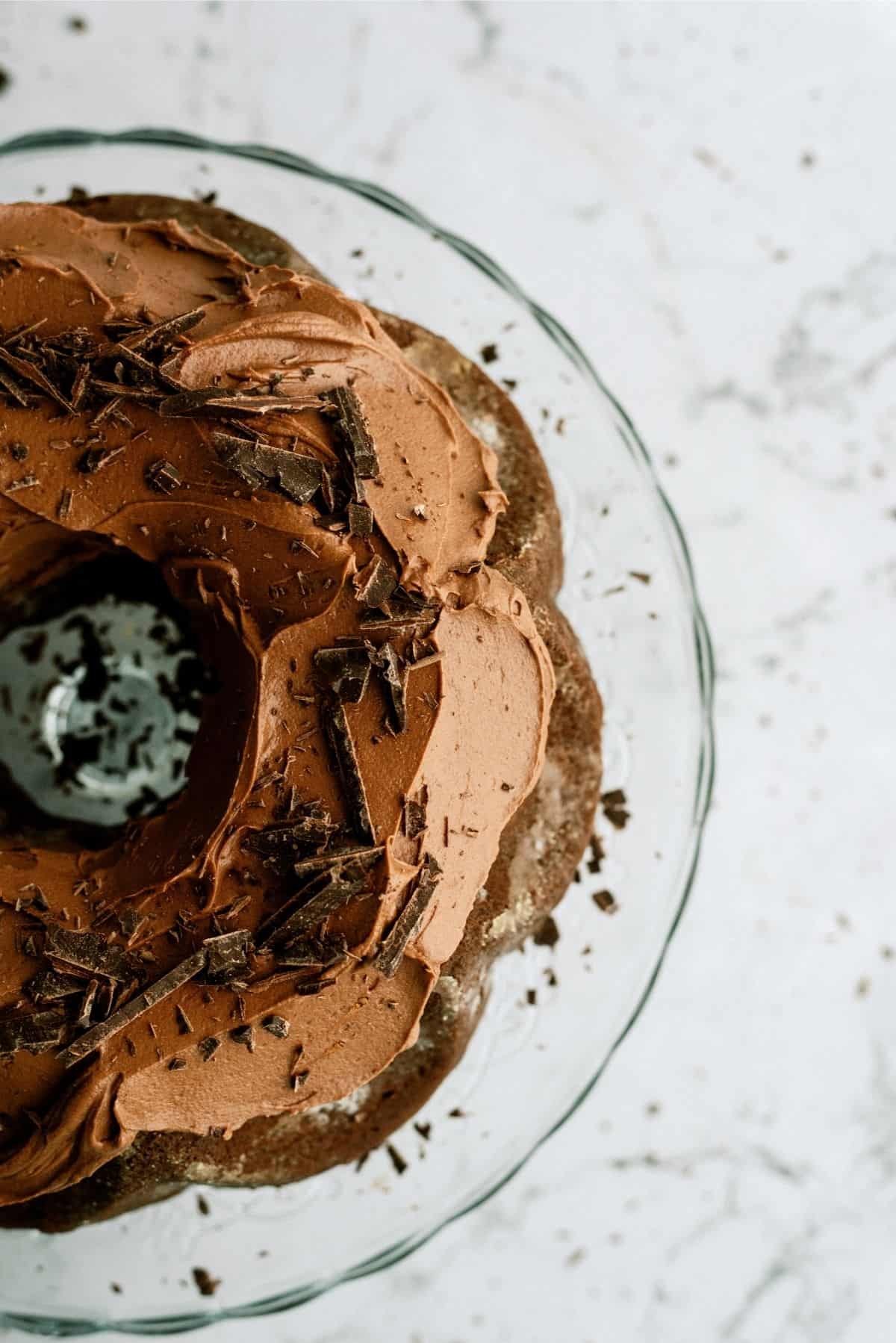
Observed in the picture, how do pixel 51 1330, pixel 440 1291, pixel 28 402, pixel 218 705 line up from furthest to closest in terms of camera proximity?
pixel 440 1291 < pixel 51 1330 < pixel 218 705 < pixel 28 402

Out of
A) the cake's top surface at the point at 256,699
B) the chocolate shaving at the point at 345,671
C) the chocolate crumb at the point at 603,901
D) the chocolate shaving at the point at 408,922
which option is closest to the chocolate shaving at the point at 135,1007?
the cake's top surface at the point at 256,699

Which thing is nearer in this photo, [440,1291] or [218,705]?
[218,705]

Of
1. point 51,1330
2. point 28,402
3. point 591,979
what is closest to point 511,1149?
point 591,979

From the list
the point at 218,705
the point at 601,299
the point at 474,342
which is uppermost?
the point at 601,299

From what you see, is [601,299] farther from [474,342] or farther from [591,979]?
[591,979]

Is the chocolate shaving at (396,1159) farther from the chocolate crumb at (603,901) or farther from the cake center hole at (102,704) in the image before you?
the cake center hole at (102,704)

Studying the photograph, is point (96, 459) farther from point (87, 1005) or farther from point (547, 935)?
point (547, 935)

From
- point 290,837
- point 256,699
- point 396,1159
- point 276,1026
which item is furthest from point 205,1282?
point 256,699
